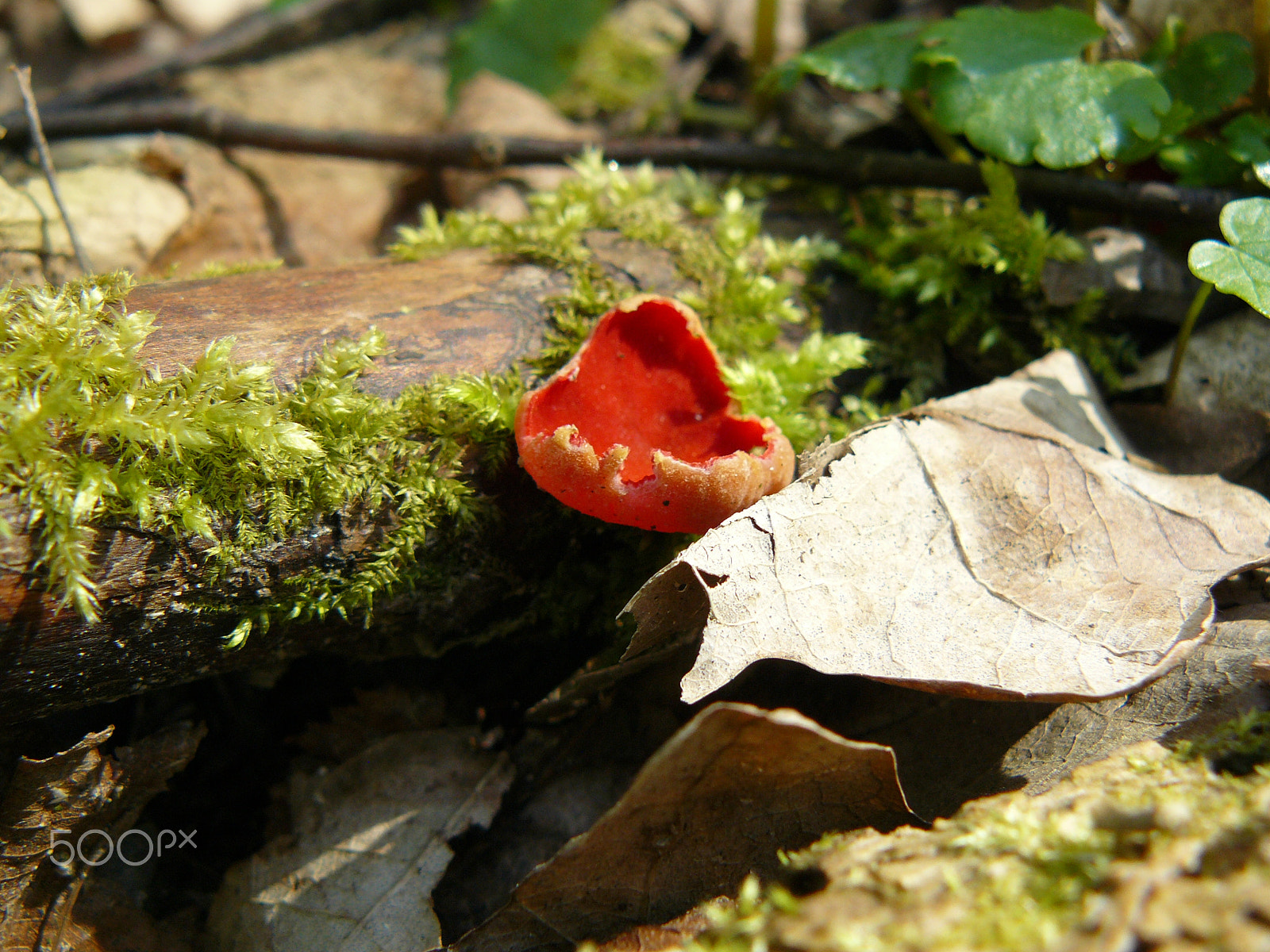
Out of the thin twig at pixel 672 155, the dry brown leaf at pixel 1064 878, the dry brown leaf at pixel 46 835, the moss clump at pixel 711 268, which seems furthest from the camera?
the thin twig at pixel 672 155

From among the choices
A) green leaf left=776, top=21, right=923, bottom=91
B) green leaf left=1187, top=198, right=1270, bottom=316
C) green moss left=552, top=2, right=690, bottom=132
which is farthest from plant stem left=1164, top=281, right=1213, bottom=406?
green moss left=552, top=2, right=690, bottom=132

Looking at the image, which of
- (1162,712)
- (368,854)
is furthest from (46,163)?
(1162,712)

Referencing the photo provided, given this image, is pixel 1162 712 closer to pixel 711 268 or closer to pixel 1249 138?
pixel 711 268

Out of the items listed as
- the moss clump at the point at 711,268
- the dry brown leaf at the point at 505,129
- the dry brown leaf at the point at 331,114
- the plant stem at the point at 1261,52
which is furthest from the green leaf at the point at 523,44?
the plant stem at the point at 1261,52

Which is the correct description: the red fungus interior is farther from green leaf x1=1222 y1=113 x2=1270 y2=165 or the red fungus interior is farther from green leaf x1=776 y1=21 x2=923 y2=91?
green leaf x1=1222 y1=113 x2=1270 y2=165

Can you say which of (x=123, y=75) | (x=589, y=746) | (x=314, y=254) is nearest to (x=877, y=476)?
(x=589, y=746)

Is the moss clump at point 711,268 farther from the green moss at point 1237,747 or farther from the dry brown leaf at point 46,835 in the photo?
the dry brown leaf at point 46,835
